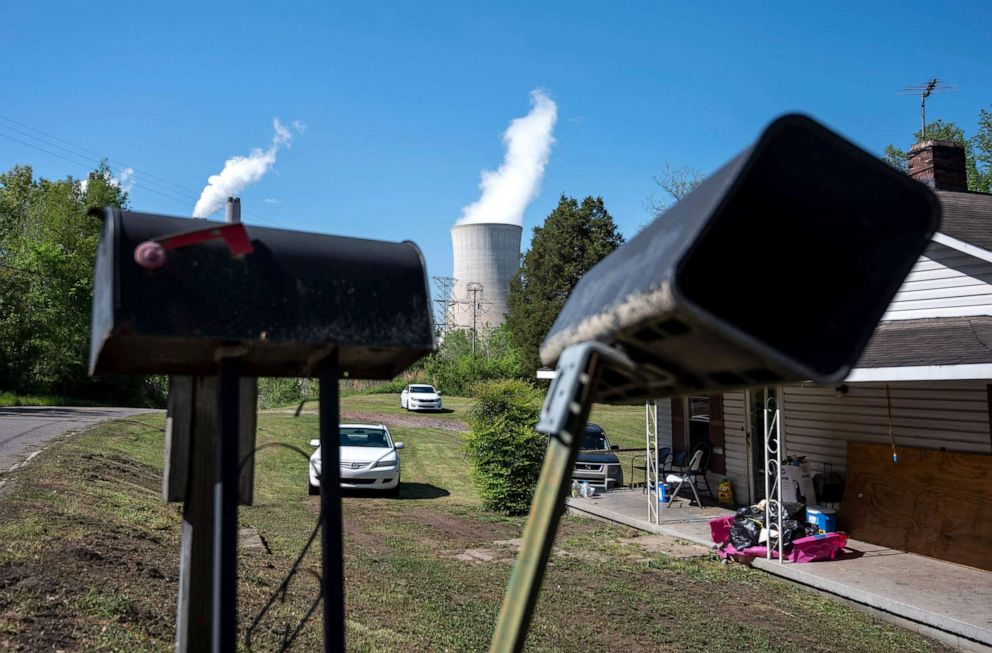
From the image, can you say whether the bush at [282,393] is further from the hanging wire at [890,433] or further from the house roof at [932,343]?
the house roof at [932,343]

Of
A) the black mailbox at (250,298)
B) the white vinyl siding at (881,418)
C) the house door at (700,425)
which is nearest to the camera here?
the black mailbox at (250,298)

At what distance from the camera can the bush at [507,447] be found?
13477mm

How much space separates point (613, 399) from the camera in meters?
1.65

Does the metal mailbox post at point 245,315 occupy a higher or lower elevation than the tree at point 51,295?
lower

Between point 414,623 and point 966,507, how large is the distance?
22.3ft

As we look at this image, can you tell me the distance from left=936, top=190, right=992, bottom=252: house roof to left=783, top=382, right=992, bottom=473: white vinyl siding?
1942mm

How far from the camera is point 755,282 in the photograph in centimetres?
131

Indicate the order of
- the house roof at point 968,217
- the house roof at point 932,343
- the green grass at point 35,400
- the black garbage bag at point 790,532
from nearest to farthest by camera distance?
the house roof at point 932,343 → the black garbage bag at point 790,532 → the house roof at point 968,217 → the green grass at point 35,400

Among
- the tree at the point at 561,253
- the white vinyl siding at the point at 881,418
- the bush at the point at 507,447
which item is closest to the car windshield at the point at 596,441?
the bush at the point at 507,447

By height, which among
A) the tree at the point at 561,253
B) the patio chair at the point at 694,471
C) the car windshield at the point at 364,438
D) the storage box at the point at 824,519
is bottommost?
the storage box at the point at 824,519

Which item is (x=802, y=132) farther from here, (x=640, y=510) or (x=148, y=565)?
(x=640, y=510)

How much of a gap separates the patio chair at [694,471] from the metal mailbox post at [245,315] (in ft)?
39.7

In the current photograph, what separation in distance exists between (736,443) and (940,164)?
19.9ft

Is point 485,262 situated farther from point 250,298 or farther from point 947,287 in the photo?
point 250,298
